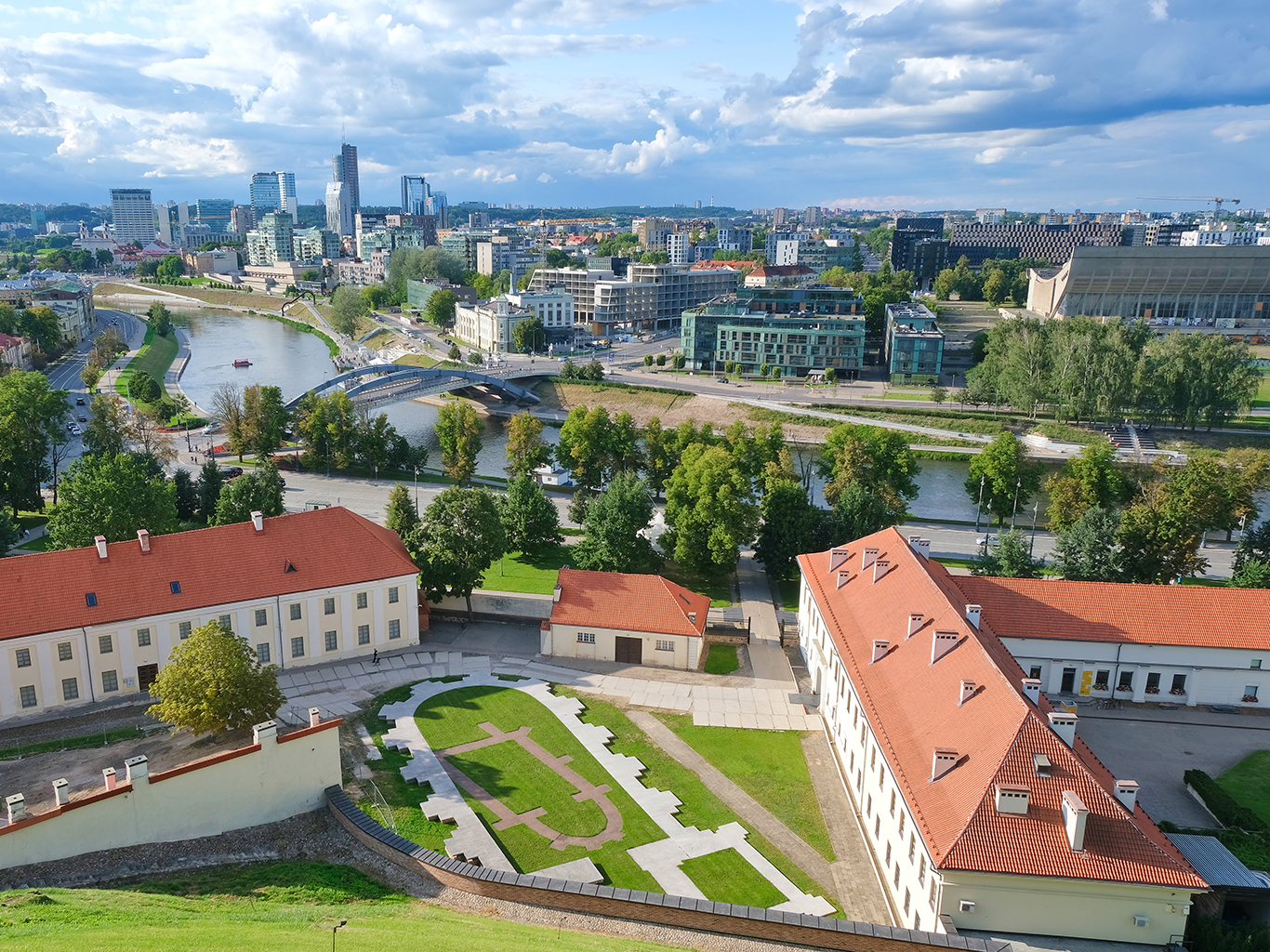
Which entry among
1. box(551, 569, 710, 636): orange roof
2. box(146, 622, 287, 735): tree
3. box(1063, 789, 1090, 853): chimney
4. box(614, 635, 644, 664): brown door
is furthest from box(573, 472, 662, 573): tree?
box(1063, 789, 1090, 853): chimney

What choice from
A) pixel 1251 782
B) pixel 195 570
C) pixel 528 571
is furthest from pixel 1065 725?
pixel 195 570

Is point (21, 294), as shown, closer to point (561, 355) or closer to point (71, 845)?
point (561, 355)

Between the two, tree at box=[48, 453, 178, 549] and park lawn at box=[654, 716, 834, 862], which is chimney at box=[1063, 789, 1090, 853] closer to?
park lawn at box=[654, 716, 834, 862]

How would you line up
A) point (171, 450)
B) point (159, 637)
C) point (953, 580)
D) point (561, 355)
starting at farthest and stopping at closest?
point (561, 355)
point (171, 450)
point (953, 580)
point (159, 637)

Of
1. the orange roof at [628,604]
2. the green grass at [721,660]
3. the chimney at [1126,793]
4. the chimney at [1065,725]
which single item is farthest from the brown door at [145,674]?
the chimney at [1126,793]

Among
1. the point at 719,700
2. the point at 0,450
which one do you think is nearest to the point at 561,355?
A: the point at 0,450

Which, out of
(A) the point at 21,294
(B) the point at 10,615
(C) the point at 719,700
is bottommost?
(C) the point at 719,700

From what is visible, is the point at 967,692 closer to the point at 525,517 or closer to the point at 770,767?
the point at 770,767
